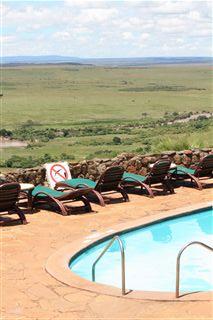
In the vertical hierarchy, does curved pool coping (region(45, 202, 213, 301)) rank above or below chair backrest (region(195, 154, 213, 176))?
below

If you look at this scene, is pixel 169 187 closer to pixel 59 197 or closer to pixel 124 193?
pixel 124 193

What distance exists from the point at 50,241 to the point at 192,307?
114 inches

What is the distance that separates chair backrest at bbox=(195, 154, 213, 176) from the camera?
38.7ft

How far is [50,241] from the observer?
26.3 feet

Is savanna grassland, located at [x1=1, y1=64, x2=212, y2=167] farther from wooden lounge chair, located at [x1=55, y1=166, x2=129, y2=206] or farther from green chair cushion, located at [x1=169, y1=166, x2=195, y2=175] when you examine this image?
wooden lounge chair, located at [x1=55, y1=166, x2=129, y2=206]

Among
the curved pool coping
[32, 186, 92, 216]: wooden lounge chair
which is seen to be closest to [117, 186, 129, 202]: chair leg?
[32, 186, 92, 216]: wooden lounge chair

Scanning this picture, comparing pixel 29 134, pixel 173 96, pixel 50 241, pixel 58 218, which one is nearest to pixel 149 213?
pixel 58 218

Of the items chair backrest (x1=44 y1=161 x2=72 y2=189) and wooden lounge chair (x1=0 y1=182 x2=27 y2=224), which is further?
chair backrest (x1=44 y1=161 x2=72 y2=189)

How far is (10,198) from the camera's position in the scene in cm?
877

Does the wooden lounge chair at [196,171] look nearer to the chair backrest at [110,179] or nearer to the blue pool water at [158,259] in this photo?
the chair backrest at [110,179]

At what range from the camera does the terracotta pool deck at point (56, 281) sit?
18.2 feet

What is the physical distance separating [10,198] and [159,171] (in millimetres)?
3348

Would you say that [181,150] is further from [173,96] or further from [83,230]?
[173,96]

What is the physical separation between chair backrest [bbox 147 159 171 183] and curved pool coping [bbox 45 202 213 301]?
1.21 meters
